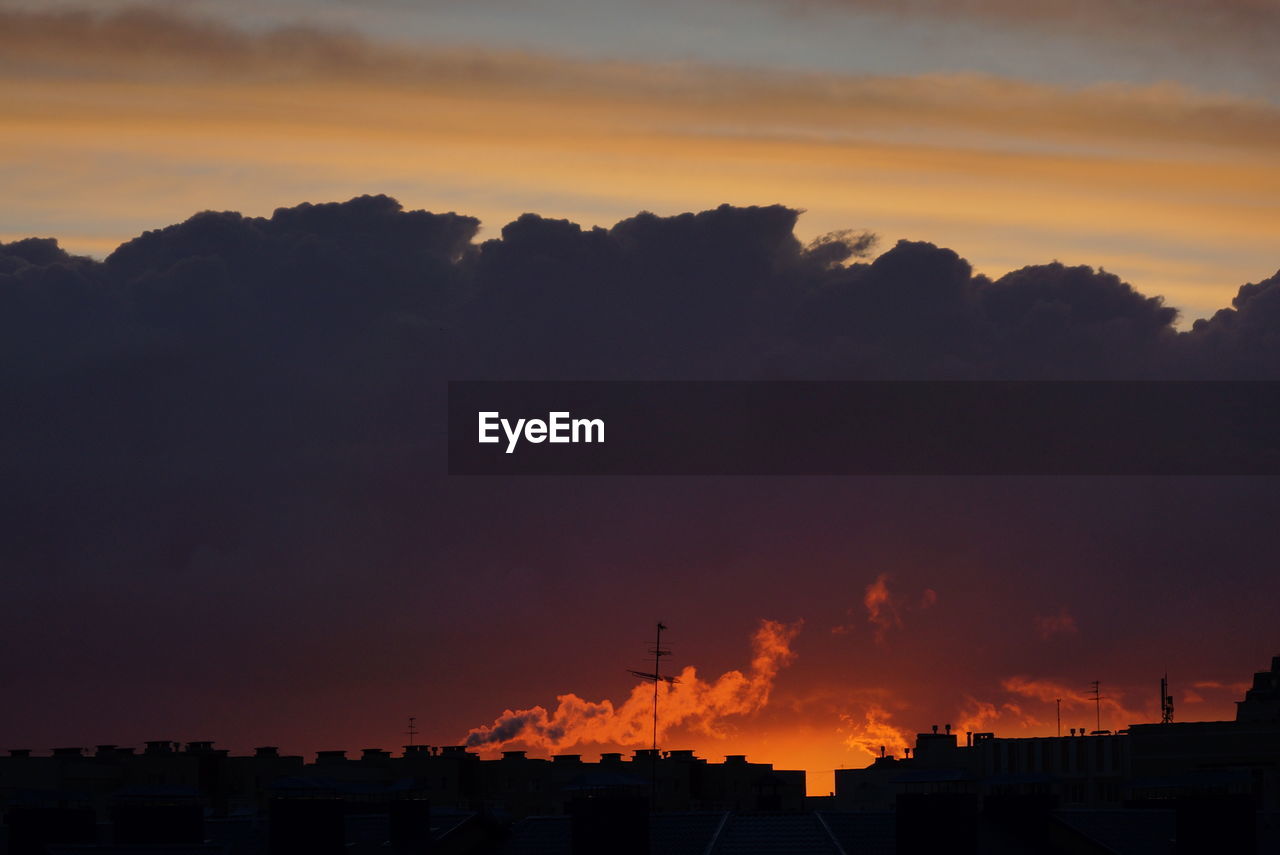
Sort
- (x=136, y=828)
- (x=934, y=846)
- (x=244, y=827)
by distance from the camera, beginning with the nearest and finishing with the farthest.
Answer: (x=934, y=846)
(x=136, y=828)
(x=244, y=827)

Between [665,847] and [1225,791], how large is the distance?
80.9ft

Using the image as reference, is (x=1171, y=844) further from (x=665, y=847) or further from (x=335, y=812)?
(x=335, y=812)

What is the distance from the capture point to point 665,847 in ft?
352

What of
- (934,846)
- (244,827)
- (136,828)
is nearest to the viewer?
(934,846)

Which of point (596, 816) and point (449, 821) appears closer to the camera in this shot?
point (596, 816)

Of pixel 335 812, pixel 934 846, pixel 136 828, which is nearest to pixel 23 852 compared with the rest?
pixel 136 828

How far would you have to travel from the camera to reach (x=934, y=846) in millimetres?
101250

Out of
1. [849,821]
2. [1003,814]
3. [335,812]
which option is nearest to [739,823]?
[849,821]

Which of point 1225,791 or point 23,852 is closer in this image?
point 1225,791

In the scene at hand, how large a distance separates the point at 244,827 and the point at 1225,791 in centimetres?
4673

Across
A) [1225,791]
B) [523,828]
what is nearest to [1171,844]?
[1225,791]

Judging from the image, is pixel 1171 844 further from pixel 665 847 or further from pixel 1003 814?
pixel 665 847

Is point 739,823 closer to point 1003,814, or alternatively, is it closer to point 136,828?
point 1003,814

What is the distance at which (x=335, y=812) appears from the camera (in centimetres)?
10519
